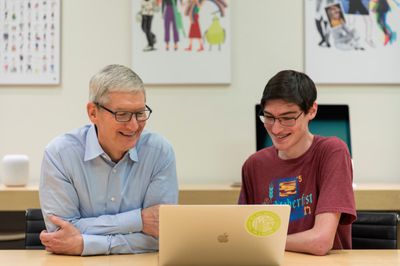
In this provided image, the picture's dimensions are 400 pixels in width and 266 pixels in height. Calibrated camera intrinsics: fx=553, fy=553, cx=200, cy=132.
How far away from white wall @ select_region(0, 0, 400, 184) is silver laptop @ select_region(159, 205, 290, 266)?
2012 mm

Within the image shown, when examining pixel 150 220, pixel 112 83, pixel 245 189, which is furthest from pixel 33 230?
pixel 245 189

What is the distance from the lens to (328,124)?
3.43m

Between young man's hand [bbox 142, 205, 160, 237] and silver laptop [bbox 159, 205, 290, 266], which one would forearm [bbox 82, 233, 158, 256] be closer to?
young man's hand [bbox 142, 205, 160, 237]

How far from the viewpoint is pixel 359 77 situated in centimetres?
358

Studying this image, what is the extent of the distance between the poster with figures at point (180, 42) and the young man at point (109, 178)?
4.91 feet

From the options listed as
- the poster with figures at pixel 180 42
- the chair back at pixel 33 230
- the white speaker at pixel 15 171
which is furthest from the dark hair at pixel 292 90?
the white speaker at pixel 15 171

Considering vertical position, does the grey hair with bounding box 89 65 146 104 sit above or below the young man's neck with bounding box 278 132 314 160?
above

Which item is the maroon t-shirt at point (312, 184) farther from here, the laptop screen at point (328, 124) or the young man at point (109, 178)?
the laptop screen at point (328, 124)

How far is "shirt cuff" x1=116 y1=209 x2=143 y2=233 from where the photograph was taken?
6.25 ft

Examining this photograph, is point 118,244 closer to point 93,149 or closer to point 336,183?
point 93,149

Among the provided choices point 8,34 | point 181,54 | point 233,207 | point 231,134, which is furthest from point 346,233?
point 8,34

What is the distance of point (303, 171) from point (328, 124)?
4.68 ft

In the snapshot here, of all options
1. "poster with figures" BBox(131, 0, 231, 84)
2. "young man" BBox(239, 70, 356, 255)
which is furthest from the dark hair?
"poster with figures" BBox(131, 0, 231, 84)

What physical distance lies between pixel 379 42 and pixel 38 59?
2.21 metres
